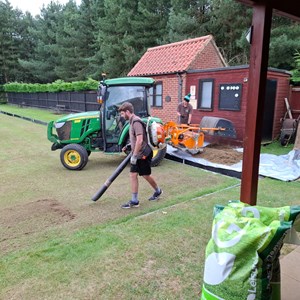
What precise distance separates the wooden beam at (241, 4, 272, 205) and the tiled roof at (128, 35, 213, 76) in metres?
8.79

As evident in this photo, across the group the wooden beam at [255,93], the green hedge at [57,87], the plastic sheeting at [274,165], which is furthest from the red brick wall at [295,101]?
the green hedge at [57,87]

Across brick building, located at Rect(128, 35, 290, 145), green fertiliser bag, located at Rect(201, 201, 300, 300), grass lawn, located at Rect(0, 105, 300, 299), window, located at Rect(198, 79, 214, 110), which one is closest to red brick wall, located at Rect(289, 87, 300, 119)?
brick building, located at Rect(128, 35, 290, 145)

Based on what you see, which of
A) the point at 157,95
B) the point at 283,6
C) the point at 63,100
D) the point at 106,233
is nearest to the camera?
the point at 283,6

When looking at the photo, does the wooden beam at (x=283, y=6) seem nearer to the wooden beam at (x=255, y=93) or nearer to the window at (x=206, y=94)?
the wooden beam at (x=255, y=93)

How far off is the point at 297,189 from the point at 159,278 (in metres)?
3.52

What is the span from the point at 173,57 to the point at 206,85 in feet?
8.99

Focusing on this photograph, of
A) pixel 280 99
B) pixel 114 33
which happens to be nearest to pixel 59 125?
pixel 280 99

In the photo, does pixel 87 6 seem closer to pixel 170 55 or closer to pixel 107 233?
pixel 170 55

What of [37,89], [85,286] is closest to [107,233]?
[85,286]

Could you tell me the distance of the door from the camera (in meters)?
9.33

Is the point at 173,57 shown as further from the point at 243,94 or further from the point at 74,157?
the point at 74,157

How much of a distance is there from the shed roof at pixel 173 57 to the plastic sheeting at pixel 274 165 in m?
4.81

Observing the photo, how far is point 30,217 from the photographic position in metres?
4.05

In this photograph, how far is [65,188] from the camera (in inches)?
211
